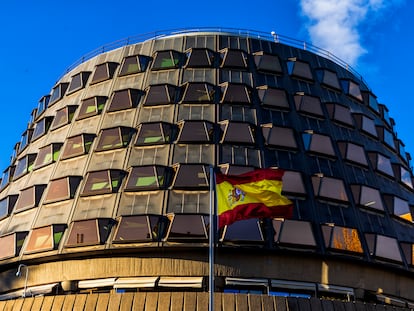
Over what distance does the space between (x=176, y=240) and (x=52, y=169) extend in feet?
42.2

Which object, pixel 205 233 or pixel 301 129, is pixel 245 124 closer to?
pixel 301 129

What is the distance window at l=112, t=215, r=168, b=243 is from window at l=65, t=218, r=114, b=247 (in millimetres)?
781

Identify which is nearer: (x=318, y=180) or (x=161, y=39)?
(x=318, y=180)

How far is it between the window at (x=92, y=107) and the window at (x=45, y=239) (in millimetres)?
10176

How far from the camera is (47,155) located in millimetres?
41969

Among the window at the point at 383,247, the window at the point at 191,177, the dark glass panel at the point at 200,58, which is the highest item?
the dark glass panel at the point at 200,58

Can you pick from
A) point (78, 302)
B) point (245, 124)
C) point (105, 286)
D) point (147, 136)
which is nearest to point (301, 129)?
point (245, 124)

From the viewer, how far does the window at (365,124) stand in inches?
1747

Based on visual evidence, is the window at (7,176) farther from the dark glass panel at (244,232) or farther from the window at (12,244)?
the dark glass panel at (244,232)

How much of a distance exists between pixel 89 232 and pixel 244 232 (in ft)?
30.3

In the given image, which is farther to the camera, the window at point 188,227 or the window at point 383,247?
the window at point 383,247

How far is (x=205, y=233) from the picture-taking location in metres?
32.6

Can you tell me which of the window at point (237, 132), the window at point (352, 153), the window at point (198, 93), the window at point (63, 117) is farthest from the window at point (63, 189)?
the window at point (352, 153)

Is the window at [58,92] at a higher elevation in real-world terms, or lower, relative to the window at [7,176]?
higher
